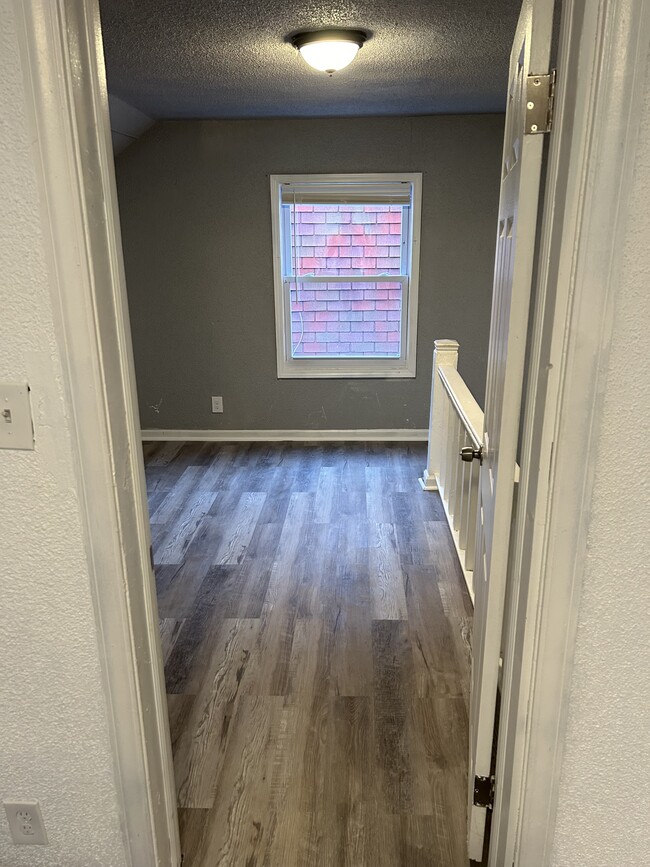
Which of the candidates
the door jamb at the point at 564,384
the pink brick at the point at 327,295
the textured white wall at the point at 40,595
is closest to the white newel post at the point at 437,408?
the pink brick at the point at 327,295

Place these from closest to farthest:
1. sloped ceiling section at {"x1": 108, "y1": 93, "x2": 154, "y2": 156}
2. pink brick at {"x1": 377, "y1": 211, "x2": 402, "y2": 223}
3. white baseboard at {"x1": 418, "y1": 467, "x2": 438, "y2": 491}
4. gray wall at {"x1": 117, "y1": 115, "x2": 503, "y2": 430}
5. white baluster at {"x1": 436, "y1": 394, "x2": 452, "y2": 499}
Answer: white baluster at {"x1": 436, "y1": 394, "x2": 452, "y2": 499} < sloped ceiling section at {"x1": 108, "y1": 93, "x2": 154, "y2": 156} < white baseboard at {"x1": 418, "y1": 467, "x2": 438, "y2": 491} < gray wall at {"x1": 117, "y1": 115, "x2": 503, "y2": 430} < pink brick at {"x1": 377, "y1": 211, "x2": 402, "y2": 223}

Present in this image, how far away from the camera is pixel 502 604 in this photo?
1328 mm

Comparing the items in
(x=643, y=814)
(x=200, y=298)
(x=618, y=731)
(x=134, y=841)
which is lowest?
(x=134, y=841)

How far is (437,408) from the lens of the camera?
3773 mm

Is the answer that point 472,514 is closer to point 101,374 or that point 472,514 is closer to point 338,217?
point 101,374

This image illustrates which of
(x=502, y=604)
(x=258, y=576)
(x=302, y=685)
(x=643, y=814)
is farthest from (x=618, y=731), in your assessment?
(x=258, y=576)

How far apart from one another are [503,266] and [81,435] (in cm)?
97

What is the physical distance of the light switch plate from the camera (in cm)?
110

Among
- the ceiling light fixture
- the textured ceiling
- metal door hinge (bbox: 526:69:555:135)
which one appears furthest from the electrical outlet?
the ceiling light fixture

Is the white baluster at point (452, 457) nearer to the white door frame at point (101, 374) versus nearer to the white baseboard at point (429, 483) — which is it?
the white baseboard at point (429, 483)

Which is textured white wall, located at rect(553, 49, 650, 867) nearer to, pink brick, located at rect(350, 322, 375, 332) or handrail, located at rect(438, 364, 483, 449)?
handrail, located at rect(438, 364, 483, 449)

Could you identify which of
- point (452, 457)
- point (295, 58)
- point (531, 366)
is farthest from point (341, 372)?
point (531, 366)

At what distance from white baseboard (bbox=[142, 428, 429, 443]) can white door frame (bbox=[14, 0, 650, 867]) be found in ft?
12.4

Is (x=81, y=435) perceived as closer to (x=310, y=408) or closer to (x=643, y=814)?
(x=643, y=814)
